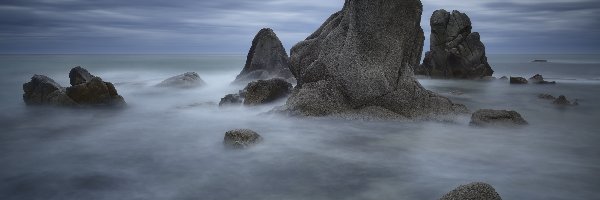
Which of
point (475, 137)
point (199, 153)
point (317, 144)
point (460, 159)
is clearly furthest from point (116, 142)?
point (475, 137)

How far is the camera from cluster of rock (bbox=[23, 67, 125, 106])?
14.5 metres

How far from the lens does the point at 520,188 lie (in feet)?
20.2

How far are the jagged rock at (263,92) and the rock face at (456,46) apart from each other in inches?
895

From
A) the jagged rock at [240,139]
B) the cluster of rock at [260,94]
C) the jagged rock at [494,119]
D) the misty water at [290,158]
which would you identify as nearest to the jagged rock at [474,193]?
the misty water at [290,158]

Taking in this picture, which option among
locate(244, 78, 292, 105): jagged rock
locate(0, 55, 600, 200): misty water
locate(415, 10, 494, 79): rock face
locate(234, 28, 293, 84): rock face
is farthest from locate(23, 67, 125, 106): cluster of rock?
locate(415, 10, 494, 79): rock face

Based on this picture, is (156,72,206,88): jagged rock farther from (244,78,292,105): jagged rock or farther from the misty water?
the misty water

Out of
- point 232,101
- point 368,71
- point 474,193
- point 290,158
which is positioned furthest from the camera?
point 232,101

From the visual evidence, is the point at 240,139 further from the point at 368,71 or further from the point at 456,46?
the point at 456,46

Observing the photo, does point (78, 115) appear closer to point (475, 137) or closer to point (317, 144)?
point (317, 144)

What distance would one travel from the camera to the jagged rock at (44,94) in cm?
1442

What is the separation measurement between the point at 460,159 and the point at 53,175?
6.66 meters

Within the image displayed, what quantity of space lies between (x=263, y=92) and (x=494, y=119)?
6963 millimetres

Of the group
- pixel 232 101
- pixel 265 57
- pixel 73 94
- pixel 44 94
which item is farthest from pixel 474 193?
pixel 265 57

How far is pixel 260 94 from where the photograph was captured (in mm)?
14469
